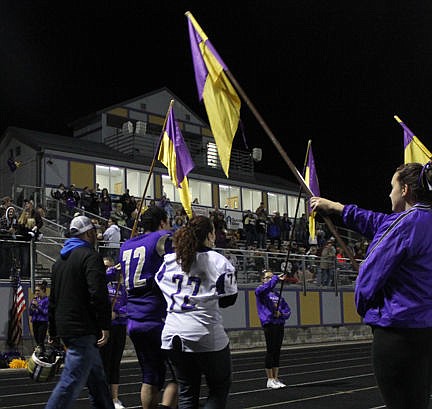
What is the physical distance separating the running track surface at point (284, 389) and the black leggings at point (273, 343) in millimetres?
456

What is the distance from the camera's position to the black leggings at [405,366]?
372cm

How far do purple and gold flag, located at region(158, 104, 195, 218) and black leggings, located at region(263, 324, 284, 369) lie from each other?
2.71 metres

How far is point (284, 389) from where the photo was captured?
11.5 m

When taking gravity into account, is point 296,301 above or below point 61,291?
below

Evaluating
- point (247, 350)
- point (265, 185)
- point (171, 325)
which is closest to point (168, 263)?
point (171, 325)

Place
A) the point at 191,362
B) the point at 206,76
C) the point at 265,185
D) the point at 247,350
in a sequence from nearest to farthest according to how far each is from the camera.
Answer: the point at 191,362 → the point at 206,76 → the point at 247,350 → the point at 265,185

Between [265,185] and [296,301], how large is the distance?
56.7ft

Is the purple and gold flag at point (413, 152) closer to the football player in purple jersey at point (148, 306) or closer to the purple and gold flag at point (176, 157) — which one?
the purple and gold flag at point (176, 157)

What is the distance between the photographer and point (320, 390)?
1138 cm

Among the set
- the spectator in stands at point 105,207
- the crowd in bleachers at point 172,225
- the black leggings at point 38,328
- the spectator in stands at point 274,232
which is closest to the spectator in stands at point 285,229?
the crowd in bleachers at point 172,225

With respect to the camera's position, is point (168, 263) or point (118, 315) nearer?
point (168, 263)

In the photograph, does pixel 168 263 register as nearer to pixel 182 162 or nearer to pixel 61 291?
pixel 61 291

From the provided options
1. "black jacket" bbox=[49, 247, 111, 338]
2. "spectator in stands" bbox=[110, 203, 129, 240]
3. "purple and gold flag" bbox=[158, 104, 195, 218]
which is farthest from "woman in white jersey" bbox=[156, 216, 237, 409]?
"spectator in stands" bbox=[110, 203, 129, 240]

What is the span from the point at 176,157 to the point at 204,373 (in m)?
8.21
